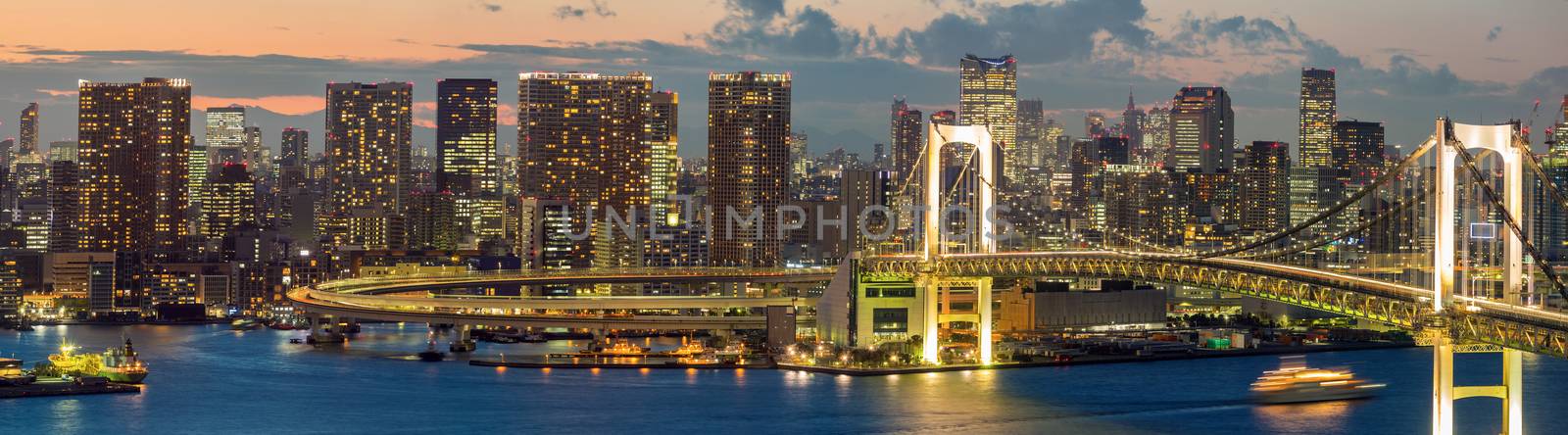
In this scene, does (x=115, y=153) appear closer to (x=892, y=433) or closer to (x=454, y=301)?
(x=454, y=301)

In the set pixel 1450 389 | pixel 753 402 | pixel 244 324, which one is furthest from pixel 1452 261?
pixel 244 324

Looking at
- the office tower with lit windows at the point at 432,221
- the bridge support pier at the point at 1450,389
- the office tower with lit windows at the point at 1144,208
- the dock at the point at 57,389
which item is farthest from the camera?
the office tower with lit windows at the point at 432,221

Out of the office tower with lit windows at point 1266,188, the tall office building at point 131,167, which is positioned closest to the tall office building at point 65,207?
the tall office building at point 131,167

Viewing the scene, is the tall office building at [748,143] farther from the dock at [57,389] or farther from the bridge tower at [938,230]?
the dock at [57,389]

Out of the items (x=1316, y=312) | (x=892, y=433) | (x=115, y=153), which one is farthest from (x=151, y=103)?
(x=892, y=433)

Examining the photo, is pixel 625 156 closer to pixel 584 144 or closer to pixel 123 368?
pixel 584 144

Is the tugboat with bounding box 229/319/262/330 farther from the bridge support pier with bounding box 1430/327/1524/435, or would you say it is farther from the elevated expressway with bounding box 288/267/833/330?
the bridge support pier with bounding box 1430/327/1524/435
